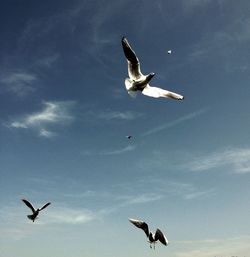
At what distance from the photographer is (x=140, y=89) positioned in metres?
29.0

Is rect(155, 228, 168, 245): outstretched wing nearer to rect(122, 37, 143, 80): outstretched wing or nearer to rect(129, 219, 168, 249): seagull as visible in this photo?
rect(129, 219, 168, 249): seagull

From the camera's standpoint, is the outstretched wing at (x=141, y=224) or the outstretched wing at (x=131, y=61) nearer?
the outstretched wing at (x=131, y=61)

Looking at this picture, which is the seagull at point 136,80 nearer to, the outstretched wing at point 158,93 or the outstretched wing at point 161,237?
the outstretched wing at point 158,93

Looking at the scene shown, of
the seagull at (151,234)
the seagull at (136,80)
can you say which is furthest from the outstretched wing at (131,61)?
the seagull at (151,234)

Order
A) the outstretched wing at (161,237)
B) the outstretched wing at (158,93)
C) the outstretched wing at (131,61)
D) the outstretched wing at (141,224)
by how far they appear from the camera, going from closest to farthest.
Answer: the outstretched wing at (158,93) < the outstretched wing at (131,61) < the outstretched wing at (161,237) < the outstretched wing at (141,224)

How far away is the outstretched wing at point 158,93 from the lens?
2773cm

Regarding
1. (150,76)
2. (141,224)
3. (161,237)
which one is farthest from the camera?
(141,224)

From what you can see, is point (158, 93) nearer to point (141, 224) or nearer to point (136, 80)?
point (136, 80)

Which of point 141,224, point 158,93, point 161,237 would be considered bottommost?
point 161,237

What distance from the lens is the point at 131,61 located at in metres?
28.7

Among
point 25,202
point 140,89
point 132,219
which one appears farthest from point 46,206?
point 140,89

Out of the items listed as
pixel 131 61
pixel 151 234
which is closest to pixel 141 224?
pixel 151 234

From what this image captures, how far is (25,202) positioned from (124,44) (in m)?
28.9

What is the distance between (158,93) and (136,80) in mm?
1634
